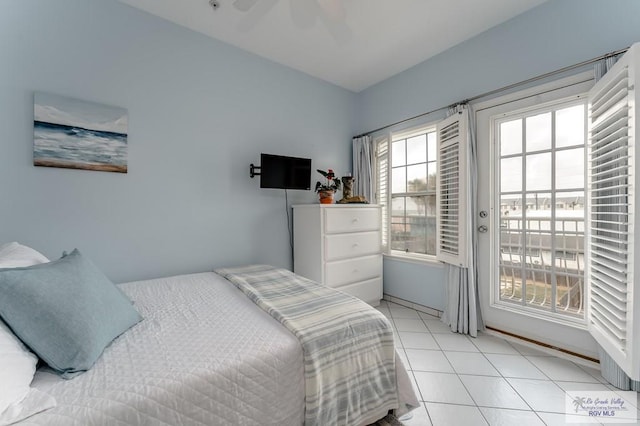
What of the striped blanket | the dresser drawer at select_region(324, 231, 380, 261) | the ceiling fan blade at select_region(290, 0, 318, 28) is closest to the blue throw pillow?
the striped blanket

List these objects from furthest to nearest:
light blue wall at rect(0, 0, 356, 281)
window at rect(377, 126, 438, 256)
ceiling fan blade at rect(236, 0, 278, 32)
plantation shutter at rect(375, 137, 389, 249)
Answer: plantation shutter at rect(375, 137, 389, 249)
window at rect(377, 126, 438, 256)
ceiling fan blade at rect(236, 0, 278, 32)
light blue wall at rect(0, 0, 356, 281)

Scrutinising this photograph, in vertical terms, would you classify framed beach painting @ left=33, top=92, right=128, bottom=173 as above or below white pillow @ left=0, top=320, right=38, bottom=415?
above

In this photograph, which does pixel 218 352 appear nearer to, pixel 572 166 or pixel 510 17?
pixel 572 166

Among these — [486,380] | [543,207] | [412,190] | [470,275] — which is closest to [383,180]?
[412,190]

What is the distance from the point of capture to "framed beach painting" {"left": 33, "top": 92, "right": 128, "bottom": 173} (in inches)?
70.6

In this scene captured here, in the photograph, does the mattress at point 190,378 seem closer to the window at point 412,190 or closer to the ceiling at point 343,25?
the ceiling at point 343,25

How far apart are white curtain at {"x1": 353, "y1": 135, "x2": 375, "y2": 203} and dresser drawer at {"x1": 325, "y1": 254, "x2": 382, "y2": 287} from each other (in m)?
0.81

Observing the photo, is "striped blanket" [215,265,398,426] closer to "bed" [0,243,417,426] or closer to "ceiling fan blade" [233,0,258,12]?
"bed" [0,243,417,426]

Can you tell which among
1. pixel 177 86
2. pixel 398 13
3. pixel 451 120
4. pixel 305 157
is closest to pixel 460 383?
pixel 451 120

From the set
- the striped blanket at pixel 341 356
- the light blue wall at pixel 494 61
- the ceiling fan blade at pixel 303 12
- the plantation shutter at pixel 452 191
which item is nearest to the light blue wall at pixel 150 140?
the ceiling fan blade at pixel 303 12

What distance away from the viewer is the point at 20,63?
1740mm

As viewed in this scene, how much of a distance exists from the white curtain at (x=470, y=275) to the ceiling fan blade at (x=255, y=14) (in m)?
1.83

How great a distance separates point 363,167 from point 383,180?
30 centimetres

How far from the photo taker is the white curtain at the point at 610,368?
1.63m
